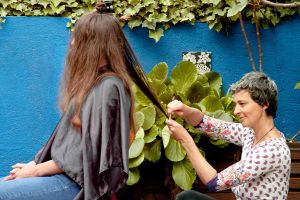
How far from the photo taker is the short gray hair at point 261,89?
277 cm

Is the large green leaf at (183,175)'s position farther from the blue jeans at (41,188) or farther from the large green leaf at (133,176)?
the blue jeans at (41,188)

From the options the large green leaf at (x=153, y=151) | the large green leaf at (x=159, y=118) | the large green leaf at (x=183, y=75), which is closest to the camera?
the large green leaf at (x=153, y=151)

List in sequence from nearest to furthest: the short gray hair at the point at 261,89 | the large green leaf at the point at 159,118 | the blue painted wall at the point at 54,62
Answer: the short gray hair at the point at 261,89, the large green leaf at the point at 159,118, the blue painted wall at the point at 54,62

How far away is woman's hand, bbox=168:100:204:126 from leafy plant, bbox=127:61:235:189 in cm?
63

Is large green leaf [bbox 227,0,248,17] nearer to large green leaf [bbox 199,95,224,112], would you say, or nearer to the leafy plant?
the leafy plant

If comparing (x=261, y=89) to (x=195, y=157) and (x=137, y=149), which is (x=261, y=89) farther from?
(x=137, y=149)

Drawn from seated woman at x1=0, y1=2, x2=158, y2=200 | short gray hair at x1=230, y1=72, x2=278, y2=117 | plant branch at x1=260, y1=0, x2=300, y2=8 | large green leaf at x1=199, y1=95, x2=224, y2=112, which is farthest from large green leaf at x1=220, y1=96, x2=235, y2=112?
seated woman at x1=0, y1=2, x2=158, y2=200

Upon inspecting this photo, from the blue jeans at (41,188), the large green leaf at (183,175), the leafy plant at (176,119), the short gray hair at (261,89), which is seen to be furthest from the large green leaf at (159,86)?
the blue jeans at (41,188)

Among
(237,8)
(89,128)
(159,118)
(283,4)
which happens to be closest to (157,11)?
(237,8)

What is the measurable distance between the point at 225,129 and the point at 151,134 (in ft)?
2.86

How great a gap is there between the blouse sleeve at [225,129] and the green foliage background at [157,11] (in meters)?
1.74

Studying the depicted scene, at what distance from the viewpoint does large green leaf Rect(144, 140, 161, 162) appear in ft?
12.6

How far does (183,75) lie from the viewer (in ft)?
14.2

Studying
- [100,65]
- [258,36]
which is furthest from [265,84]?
[258,36]
